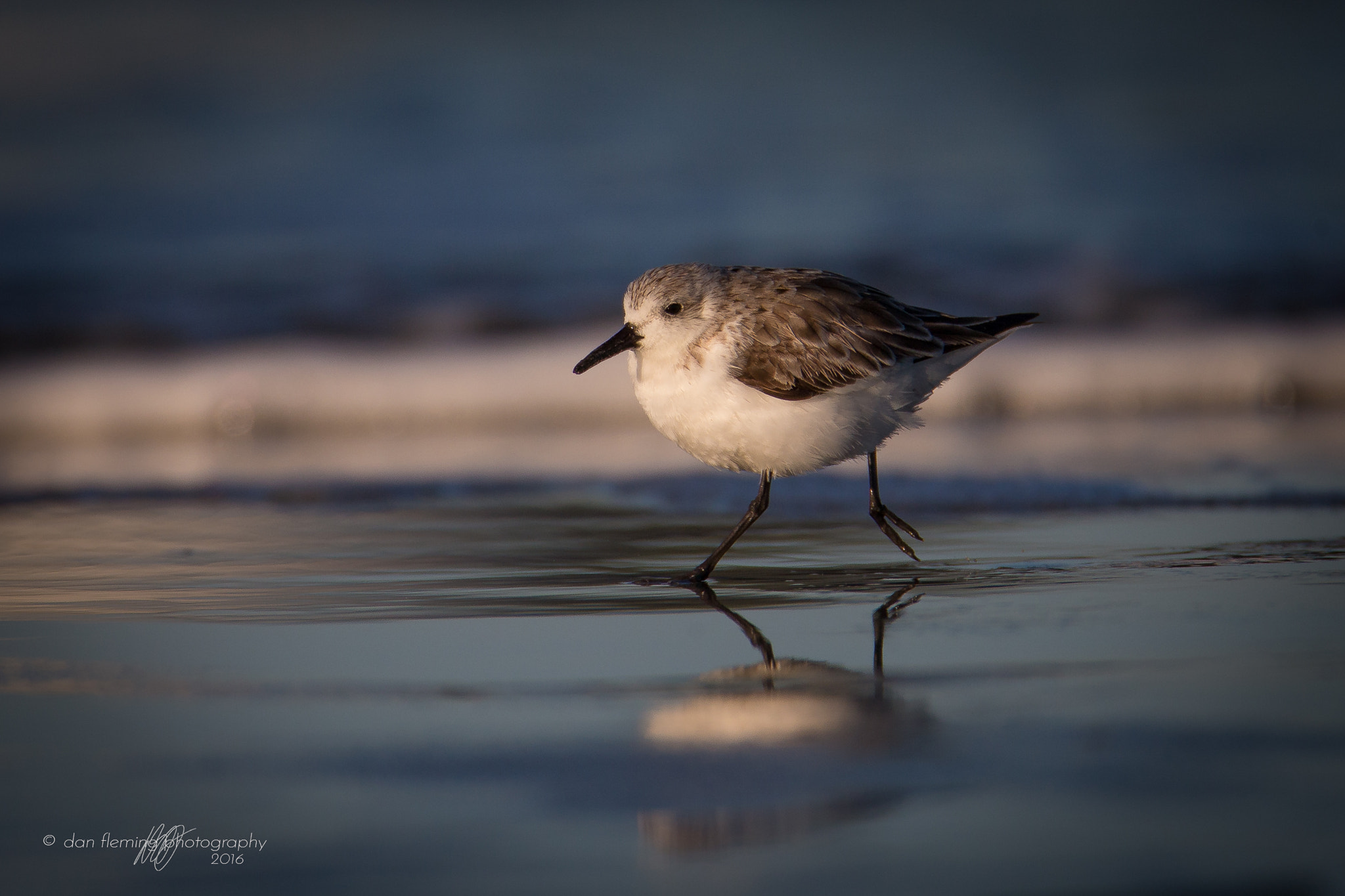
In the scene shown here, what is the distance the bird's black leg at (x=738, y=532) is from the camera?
13.0ft

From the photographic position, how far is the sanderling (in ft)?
13.0

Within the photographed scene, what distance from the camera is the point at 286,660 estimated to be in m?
3.09

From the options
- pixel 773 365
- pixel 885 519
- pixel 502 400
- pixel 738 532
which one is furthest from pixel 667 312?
pixel 502 400

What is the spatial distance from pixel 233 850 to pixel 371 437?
5708mm

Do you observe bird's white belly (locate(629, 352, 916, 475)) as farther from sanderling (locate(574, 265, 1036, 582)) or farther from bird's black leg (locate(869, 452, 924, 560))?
bird's black leg (locate(869, 452, 924, 560))

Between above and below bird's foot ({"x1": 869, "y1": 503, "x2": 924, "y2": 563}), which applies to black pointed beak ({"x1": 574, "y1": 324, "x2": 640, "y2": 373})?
above

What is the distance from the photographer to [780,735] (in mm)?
2447

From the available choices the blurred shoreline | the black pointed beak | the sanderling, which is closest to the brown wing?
the sanderling

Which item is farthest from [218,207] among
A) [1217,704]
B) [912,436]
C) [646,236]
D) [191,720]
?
[1217,704]

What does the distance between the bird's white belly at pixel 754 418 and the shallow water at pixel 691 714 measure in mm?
353

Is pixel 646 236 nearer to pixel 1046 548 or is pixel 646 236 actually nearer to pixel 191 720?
pixel 1046 548

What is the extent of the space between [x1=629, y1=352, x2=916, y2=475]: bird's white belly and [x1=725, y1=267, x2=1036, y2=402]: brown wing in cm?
4

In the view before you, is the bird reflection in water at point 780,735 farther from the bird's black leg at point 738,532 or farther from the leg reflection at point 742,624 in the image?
the bird's black leg at point 738,532

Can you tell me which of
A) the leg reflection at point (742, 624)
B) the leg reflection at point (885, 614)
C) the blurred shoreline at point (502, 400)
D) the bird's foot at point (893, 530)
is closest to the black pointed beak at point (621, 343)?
the leg reflection at point (742, 624)
